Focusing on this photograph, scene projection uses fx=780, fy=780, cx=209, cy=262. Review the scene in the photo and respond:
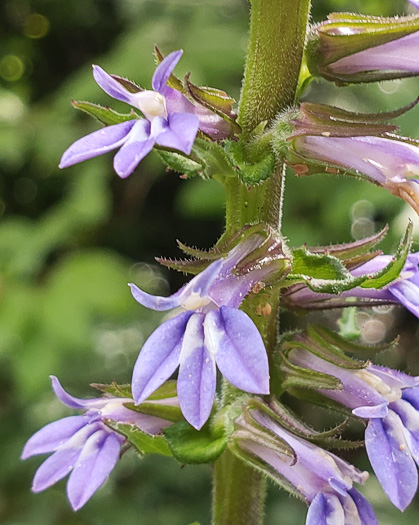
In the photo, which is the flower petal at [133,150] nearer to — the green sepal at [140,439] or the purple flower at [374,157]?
the purple flower at [374,157]

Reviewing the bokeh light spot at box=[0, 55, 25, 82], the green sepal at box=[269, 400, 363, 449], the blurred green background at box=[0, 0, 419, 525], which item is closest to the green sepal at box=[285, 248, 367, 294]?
the green sepal at box=[269, 400, 363, 449]

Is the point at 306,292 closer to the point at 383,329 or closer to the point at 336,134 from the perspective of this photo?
the point at 336,134

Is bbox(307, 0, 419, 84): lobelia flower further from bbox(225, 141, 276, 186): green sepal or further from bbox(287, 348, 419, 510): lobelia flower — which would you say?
bbox(287, 348, 419, 510): lobelia flower

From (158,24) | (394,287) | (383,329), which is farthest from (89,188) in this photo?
(394,287)

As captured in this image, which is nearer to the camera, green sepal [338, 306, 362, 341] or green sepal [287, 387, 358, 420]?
green sepal [287, 387, 358, 420]

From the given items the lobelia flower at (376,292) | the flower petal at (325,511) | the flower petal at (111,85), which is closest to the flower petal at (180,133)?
the flower petal at (111,85)

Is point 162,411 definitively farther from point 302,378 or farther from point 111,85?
point 111,85

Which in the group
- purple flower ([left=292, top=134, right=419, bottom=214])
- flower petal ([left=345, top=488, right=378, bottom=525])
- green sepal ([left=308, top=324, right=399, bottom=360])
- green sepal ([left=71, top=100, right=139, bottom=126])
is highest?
purple flower ([left=292, top=134, right=419, bottom=214])

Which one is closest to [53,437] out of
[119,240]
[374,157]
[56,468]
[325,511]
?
[56,468]
